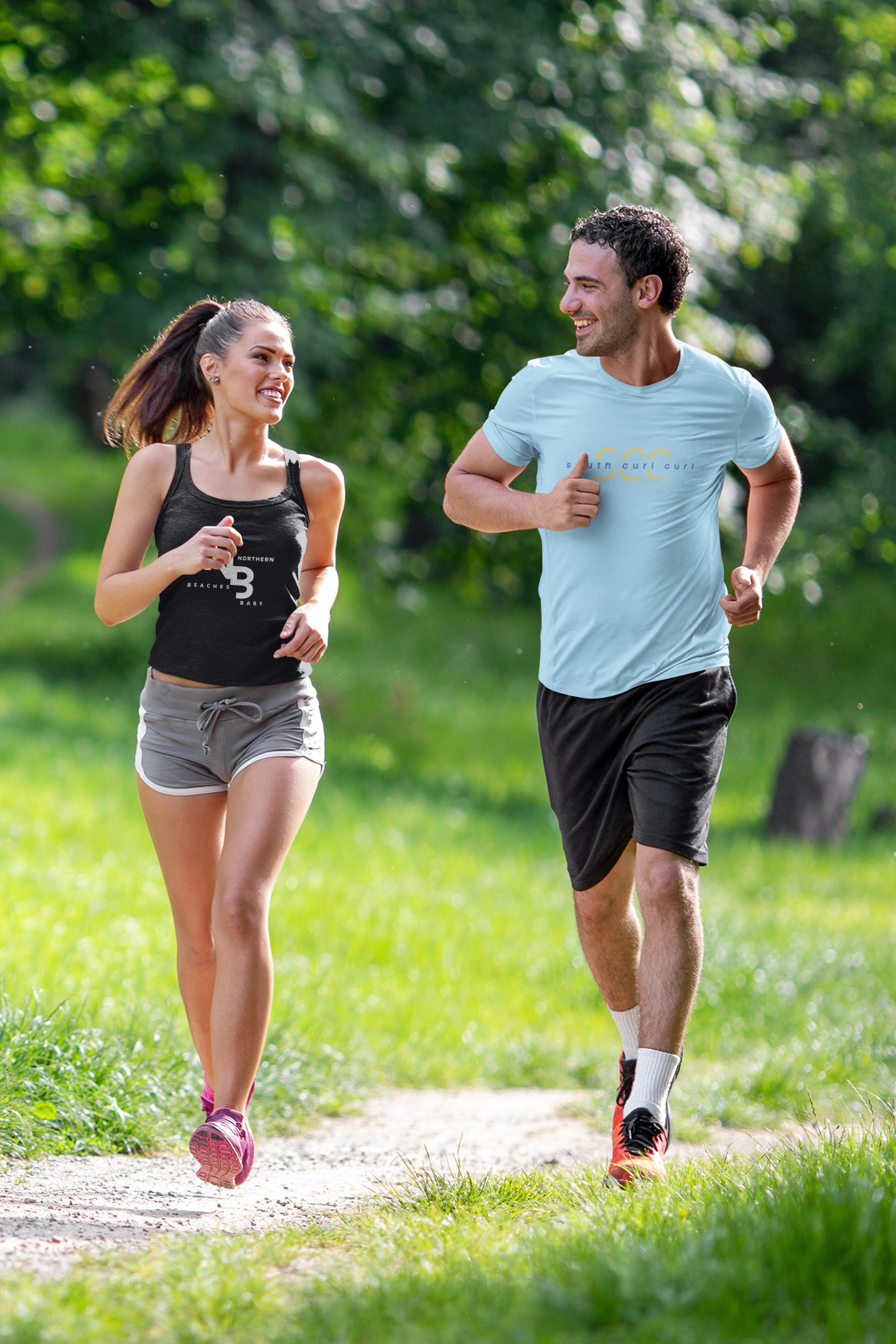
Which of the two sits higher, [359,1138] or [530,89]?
[530,89]

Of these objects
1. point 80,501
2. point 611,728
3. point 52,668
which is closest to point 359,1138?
point 611,728

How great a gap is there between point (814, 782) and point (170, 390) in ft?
29.1

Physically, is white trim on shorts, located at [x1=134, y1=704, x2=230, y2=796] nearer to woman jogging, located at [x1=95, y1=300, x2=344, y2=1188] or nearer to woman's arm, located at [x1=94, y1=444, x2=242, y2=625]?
woman jogging, located at [x1=95, y1=300, x2=344, y2=1188]

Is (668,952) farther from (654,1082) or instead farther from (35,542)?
(35,542)

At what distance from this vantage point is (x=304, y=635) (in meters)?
3.52

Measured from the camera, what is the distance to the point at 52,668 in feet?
54.6

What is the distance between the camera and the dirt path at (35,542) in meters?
22.8

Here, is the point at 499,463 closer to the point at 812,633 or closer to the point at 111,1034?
the point at 111,1034

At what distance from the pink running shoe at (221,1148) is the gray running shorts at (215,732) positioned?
0.81 metres

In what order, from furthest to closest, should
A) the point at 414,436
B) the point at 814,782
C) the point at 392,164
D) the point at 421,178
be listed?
the point at 414,436 < the point at 814,782 < the point at 421,178 < the point at 392,164

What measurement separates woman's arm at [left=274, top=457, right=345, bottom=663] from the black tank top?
0.20ft

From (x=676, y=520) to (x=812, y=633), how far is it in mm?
17835

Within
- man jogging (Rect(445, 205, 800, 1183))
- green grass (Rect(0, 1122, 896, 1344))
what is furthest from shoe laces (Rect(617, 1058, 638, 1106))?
green grass (Rect(0, 1122, 896, 1344))

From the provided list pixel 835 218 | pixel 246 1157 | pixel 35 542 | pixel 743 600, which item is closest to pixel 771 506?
pixel 743 600
